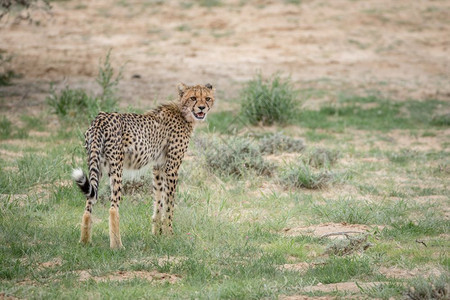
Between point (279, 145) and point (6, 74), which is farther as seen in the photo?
point (6, 74)

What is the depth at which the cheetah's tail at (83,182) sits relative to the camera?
5012mm

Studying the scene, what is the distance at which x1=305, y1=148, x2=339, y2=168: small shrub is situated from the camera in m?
8.34

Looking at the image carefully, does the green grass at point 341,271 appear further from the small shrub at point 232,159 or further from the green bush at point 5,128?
the green bush at point 5,128

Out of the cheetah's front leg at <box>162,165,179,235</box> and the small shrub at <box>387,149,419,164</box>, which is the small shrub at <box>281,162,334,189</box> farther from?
the cheetah's front leg at <box>162,165,179,235</box>

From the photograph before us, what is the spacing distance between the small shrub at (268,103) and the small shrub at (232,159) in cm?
→ 231

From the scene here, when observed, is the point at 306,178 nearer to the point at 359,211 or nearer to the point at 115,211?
the point at 359,211

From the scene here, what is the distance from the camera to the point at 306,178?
7488 mm

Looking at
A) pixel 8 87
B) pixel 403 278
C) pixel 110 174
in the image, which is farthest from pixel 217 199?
pixel 8 87

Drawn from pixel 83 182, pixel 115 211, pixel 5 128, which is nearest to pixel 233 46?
pixel 5 128

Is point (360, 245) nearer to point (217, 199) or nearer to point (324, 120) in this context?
point (217, 199)

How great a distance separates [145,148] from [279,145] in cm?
334

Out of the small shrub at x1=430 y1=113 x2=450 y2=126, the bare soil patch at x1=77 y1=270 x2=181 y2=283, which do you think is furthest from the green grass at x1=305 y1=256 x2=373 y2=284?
the small shrub at x1=430 y1=113 x2=450 y2=126

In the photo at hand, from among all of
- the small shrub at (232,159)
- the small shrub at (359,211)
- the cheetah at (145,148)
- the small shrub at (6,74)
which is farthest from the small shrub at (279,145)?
the small shrub at (6,74)

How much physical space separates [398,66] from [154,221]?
30.8ft
